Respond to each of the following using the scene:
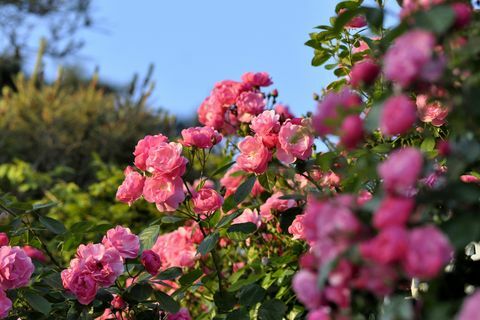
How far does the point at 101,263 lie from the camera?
5.87ft

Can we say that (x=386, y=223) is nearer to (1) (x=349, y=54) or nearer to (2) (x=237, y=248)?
(1) (x=349, y=54)

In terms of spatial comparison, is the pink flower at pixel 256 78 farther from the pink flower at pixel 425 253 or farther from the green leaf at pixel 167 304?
the pink flower at pixel 425 253

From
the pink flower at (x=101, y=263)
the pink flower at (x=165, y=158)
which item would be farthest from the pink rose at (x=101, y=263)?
the pink flower at (x=165, y=158)

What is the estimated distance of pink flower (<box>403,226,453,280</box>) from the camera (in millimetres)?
803

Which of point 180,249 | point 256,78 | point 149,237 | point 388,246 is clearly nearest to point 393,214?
point 388,246

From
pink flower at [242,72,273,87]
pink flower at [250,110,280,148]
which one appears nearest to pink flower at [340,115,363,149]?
pink flower at [250,110,280,148]

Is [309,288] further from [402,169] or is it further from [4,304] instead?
[4,304]

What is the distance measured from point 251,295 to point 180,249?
75 cm

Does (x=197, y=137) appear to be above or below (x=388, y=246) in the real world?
Result: below

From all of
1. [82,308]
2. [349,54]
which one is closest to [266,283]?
[82,308]

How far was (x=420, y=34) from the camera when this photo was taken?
88 centimetres

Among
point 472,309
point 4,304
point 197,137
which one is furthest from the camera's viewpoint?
point 197,137

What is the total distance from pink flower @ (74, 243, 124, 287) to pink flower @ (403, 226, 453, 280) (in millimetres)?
1075

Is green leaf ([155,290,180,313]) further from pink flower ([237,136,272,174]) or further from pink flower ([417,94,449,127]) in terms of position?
pink flower ([417,94,449,127])
